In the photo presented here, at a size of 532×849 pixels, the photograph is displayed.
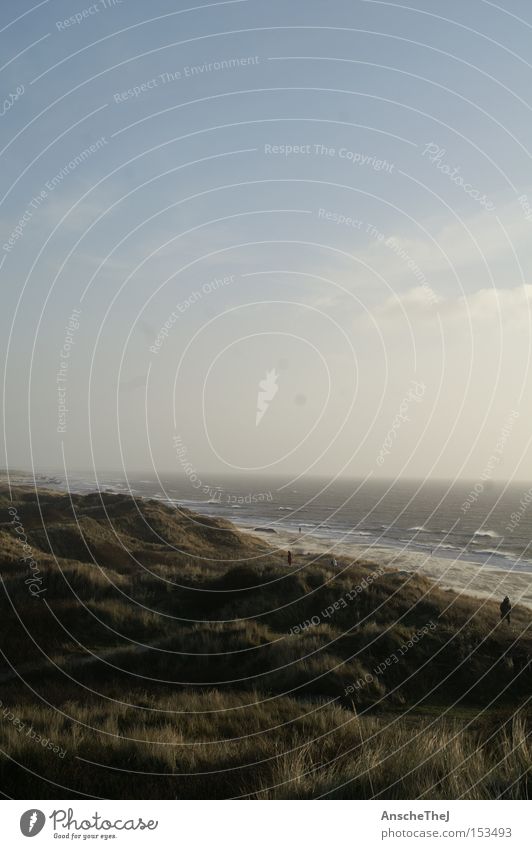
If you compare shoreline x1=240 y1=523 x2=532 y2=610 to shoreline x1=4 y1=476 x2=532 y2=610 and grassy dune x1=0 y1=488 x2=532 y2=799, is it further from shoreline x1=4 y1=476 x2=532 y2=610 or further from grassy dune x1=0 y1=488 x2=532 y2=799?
grassy dune x1=0 y1=488 x2=532 y2=799

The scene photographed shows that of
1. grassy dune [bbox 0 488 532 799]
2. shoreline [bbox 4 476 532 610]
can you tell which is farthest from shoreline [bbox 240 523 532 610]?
grassy dune [bbox 0 488 532 799]

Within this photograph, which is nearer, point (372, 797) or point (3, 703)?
point (372, 797)

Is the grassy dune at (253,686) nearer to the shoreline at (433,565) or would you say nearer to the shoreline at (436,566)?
the shoreline at (436,566)

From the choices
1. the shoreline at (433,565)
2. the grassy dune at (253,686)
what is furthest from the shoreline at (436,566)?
the grassy dune at (253,686)

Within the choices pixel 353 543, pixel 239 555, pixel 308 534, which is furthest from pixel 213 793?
pixel 308 534
